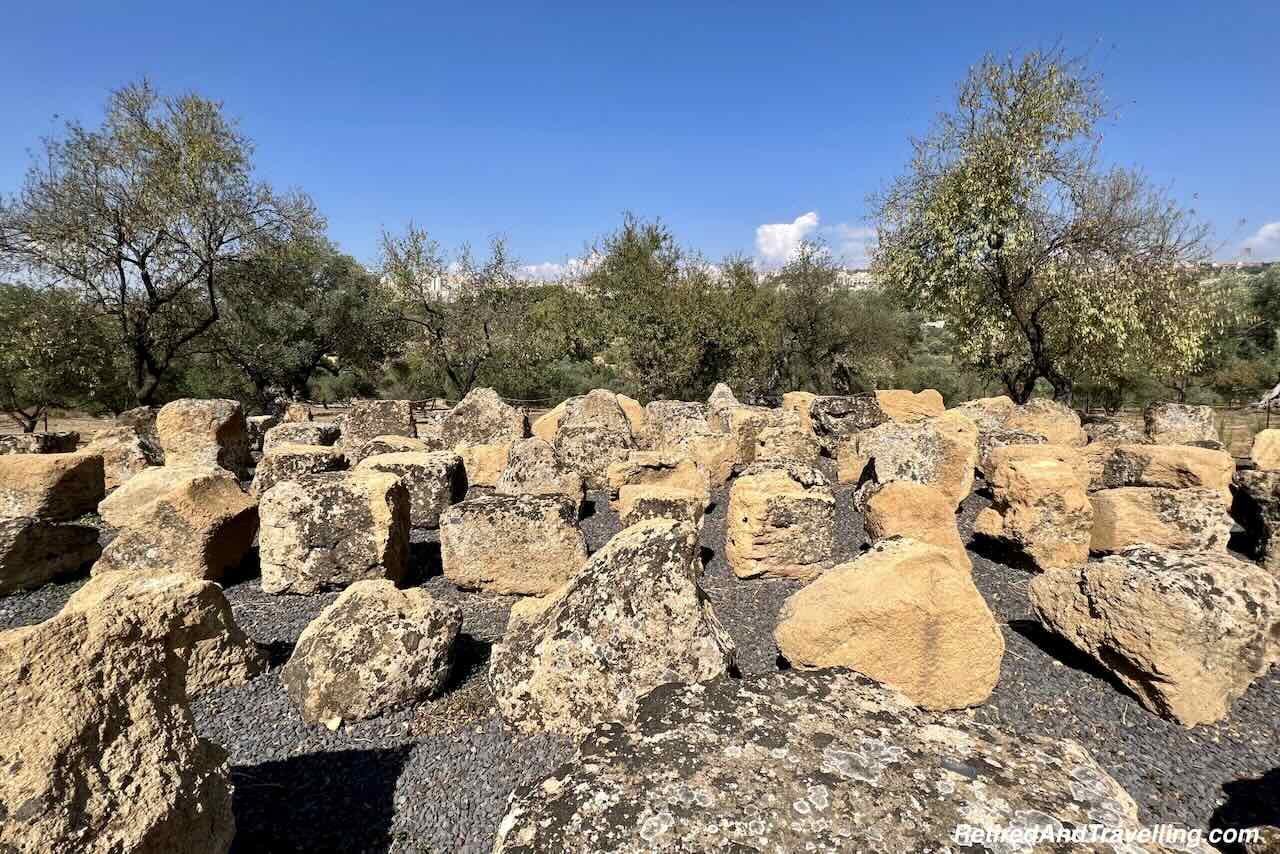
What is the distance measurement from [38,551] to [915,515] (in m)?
9.63

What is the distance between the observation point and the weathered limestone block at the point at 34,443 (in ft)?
36.1

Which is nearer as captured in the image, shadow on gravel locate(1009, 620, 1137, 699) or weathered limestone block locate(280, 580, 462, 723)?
weathered limestone block locate(280, 580, 462, 723)

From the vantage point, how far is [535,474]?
8.73m

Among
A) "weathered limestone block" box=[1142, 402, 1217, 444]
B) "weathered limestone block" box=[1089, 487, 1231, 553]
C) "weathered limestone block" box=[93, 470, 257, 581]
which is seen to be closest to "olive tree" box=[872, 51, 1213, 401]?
"weathered limestone block" box=[1142, 402, 1217, 444]

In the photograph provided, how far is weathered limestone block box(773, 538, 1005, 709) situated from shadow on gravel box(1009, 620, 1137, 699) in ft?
3.79

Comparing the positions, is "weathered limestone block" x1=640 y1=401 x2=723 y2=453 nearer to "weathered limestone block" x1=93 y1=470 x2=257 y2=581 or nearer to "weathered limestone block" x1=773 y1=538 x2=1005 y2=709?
"weathered limestone block" x1=93 y1=470 x2=257 y2=581

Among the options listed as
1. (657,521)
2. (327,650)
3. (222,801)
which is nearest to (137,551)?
(327,650)

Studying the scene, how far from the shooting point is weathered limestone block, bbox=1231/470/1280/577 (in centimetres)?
673

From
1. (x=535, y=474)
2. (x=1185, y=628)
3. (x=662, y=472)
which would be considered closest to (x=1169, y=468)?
(x=1185, y=628)

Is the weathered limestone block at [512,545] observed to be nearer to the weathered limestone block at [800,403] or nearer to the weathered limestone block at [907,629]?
the weathered limestone block at [907,629]

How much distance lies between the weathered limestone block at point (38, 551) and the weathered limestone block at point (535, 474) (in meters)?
4.82

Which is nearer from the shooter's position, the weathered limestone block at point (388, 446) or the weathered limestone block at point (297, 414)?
the weathered limestone block at point (388, 446)

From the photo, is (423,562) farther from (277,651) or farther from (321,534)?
(277,651)

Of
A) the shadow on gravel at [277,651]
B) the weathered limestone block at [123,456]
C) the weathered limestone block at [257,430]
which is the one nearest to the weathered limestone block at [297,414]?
the weathered limestone block at [257,430]
